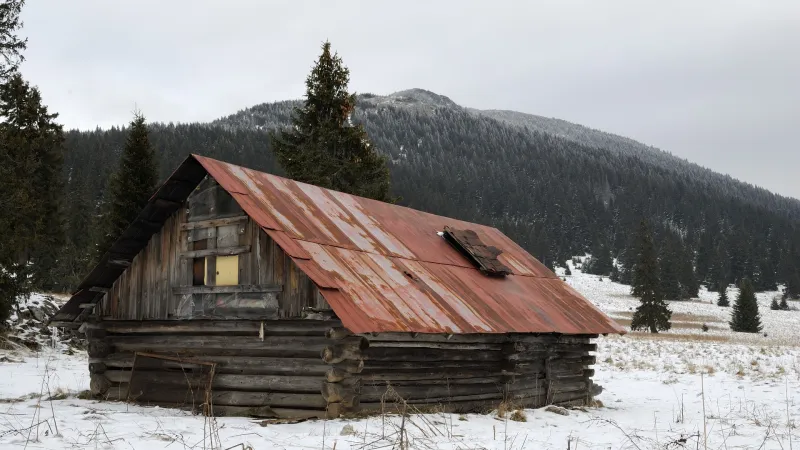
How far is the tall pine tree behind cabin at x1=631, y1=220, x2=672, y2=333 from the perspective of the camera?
5581 centimetres

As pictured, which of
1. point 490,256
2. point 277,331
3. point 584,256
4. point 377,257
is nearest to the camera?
point 277,331

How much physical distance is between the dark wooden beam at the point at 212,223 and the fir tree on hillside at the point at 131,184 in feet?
59.6

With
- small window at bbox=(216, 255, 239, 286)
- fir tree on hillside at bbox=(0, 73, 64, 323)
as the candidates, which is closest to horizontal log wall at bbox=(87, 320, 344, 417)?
small window at bbox=(216, 255, 239, 286)

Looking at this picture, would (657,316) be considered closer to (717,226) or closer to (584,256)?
(584,256)

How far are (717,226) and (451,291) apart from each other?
163351mm

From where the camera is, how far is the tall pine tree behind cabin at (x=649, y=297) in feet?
183

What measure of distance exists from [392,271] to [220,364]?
12.4 feet

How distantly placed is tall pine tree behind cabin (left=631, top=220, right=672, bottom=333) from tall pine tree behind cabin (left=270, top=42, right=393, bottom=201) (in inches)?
1297

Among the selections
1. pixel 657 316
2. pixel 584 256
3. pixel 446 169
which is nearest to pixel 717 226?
pixel 584 256

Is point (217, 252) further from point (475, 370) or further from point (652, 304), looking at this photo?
point (652, 304)

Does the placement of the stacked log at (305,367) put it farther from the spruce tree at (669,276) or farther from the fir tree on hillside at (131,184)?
the spruce tree at (669,276)

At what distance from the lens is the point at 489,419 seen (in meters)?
12.9

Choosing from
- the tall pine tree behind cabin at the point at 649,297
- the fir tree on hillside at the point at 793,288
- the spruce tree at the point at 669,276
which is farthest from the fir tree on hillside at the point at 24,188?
the fir tree on hillside at the point at 793,288

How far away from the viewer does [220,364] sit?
13125 millimetres
